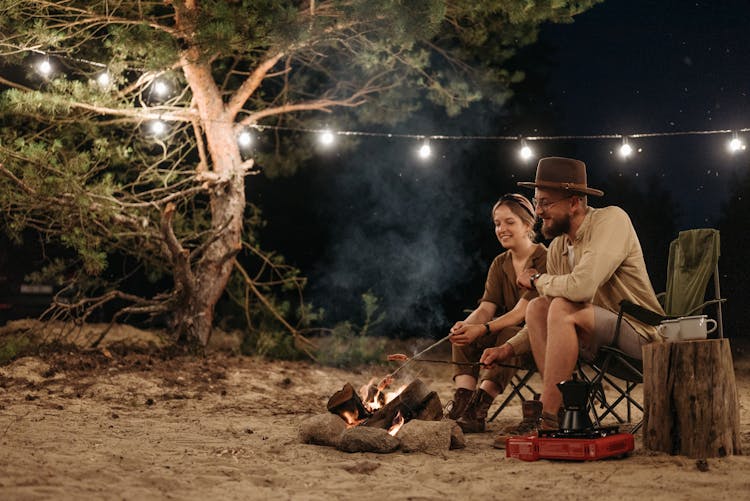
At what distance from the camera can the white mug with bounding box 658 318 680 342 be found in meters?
3.07

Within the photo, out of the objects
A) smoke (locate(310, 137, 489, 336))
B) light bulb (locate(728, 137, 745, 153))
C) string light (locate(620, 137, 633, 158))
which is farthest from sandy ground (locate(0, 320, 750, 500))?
smoke (locate(310, 137, 489, 336))

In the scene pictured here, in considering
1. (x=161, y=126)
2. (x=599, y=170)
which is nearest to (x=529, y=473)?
(x=161, y=126)

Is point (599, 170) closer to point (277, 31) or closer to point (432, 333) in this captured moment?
point (432, 333)

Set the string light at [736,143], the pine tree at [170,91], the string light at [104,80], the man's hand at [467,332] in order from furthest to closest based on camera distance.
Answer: the string light at [104,80], the string light at [736,143], the pine tree at [170,91], the man's hand at [467,332]

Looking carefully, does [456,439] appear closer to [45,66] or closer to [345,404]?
[345,404]

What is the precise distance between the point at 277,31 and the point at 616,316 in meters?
3.48

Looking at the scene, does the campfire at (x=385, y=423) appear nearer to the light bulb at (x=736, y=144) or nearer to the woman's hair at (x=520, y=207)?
the woman's hair at (x=520, y=207)

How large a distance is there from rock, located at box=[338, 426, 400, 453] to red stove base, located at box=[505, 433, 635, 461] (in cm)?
53

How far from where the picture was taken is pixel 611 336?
332 cm

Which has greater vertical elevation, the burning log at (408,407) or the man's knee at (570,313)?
the man's knee at (570,313)

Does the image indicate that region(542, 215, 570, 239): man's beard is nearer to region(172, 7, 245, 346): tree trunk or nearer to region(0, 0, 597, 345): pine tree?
region(0, 0, 597, 345): pine tree

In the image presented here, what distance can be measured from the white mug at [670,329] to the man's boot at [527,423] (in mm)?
640

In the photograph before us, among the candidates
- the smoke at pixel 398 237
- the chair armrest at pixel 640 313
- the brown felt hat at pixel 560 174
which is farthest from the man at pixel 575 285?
the smoke at pixel 398 237

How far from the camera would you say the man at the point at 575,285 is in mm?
3197
